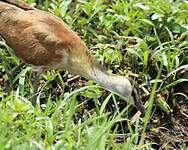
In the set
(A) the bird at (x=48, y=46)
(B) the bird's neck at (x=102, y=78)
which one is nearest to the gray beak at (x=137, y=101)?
(A) the bird at (x=48, y=46)

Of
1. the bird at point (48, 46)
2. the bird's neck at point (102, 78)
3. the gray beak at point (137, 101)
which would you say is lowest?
the gray beak at point (137, 101)

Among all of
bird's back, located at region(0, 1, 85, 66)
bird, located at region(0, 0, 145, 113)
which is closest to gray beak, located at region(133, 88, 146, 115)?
bird, located at region(0, 0, 145, 113)

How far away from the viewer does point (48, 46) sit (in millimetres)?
6035

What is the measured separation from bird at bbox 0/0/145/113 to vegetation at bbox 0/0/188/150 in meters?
0.14

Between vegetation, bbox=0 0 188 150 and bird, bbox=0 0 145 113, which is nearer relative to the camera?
bird, bbox=0 0 145 113

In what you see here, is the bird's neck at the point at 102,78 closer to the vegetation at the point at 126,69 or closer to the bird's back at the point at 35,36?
the vegetation at the point at 126,69

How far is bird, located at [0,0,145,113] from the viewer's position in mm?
6035

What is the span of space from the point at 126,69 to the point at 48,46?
0.99 m

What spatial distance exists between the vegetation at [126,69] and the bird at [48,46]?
5.7 inches

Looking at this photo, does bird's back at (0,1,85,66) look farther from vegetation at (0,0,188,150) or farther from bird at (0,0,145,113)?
vegetation at (0,0,188,150)

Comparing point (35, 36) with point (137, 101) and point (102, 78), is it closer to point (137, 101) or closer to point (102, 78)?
point (102, 78)

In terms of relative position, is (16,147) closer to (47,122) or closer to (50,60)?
(47,122)

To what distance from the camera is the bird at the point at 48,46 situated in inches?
238

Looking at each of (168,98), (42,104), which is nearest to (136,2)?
(168,98)
